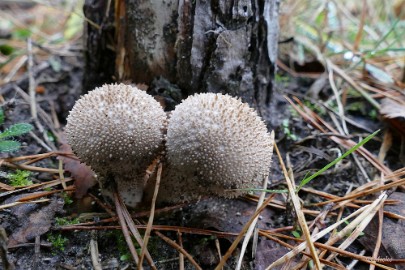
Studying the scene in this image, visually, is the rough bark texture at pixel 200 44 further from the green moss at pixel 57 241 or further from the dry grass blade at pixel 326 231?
the green moss at pixel 57 241

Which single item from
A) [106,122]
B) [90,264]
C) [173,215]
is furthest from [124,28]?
[90,264]

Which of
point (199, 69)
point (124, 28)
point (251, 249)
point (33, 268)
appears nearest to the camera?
point (33, 268)

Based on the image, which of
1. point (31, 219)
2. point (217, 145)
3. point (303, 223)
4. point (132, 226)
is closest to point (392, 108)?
point (303, 223)

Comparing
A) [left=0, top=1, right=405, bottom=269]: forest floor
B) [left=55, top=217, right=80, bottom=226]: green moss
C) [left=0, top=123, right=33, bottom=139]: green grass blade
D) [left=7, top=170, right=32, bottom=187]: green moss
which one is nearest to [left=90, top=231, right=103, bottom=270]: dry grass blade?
[left=0, top=1, right=405, bottom=269]: forest floor

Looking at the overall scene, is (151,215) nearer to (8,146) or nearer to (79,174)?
(79,174)

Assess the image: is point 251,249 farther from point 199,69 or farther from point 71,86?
point 71,86

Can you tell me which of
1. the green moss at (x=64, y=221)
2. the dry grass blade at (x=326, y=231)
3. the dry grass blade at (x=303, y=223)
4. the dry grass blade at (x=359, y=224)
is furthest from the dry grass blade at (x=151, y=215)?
the dry grass blade at (x=359, y=224)

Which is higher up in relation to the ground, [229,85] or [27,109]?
[229,85]
